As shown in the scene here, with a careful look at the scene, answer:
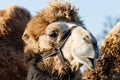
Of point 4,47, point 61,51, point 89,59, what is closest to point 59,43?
point 61,51

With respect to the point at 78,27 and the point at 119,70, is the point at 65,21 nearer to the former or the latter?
the point at 78,27

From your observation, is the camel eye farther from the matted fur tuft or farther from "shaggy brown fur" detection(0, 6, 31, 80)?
"shaggy brown fur" detection(0, 6, 31, 80)

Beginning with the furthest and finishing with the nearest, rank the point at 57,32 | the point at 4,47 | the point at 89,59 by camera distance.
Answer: the point at 4,47, the point at 57,32, the point at 89,59

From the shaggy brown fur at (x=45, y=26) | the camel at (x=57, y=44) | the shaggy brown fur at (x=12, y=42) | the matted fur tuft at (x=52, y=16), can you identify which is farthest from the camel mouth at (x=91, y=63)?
the shaggy brown fur at (x=12, y=42)

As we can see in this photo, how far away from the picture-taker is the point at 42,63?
5562 millimetres

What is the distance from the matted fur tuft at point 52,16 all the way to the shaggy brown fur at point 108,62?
1188 mm

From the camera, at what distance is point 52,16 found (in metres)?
5.68

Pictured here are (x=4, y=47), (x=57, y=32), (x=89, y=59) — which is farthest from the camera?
(x=4, y=47)

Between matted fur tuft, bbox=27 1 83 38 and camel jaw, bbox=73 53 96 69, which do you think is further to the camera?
matted fur tuft, bbox=27 1 83 38

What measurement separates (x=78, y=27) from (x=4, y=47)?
1.50 metres

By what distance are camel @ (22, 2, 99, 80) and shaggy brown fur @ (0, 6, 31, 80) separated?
29.2 inches

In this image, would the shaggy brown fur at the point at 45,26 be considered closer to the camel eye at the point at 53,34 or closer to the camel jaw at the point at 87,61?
the camel eye at the point at 53,34

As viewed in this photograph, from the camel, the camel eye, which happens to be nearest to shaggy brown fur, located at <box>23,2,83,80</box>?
the camel

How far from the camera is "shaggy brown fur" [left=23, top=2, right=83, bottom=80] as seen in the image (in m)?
5.50
